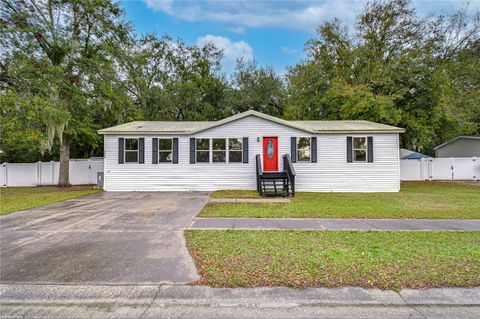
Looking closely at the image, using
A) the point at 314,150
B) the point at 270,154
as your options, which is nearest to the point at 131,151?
the point at 270,154

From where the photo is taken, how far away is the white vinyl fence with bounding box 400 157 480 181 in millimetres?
16906

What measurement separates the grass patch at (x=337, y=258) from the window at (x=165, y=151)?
27.3 feet

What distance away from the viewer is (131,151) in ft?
42.7

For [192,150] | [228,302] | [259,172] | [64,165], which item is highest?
[192,150]

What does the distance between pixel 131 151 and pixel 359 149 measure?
1148 centimetres

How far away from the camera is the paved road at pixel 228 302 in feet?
8.70

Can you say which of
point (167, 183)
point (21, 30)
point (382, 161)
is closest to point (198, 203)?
point (167, 183)

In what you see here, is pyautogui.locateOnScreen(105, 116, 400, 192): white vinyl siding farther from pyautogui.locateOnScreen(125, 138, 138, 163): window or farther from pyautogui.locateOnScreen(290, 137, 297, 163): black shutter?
pyautogui.locateOnScreen(125, 138, 138, 163): window

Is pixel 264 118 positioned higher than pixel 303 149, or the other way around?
pixel 264 118

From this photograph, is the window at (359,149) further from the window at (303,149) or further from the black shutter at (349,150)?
the window at (303,149)

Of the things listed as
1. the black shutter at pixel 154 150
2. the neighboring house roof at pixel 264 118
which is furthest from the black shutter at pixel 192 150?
the black shutter at pixel 154 150

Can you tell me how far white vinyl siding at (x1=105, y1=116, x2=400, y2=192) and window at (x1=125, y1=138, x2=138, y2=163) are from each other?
0.35 m

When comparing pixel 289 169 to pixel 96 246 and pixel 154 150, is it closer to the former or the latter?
pixel 154 150

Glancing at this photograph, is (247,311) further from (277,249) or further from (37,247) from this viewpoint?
(37,247)
